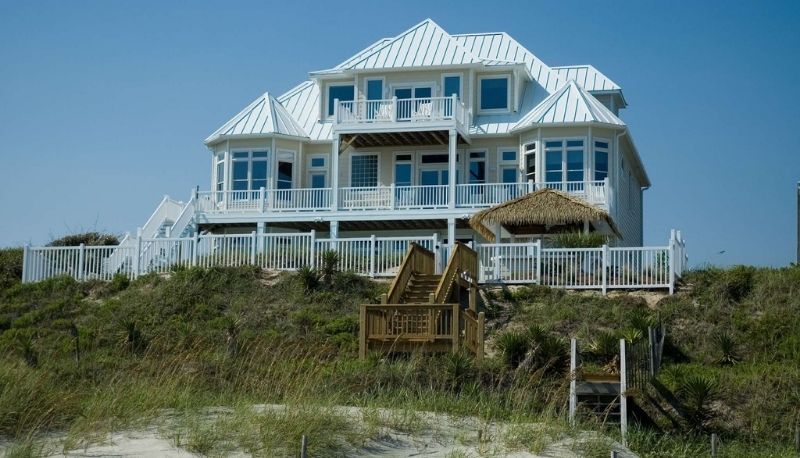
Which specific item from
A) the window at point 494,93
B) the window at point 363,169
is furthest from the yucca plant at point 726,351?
the window at point 363,169

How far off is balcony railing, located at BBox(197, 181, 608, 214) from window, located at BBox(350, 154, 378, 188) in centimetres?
203

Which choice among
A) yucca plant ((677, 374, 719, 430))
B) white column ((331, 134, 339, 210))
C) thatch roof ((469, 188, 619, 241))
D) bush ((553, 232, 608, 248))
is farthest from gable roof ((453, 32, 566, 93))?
yucca plant ((677, 374, 719, 430))

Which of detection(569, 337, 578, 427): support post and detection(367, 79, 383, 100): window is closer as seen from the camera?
detection(569, 337, 578, 427): support post

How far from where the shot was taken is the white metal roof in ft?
139

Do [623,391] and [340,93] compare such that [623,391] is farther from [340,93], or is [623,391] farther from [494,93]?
[340,93]

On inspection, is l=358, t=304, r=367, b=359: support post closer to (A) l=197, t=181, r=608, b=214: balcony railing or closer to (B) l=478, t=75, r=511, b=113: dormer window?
(A) l=197, t=181, r=608, b=214: balcony railing

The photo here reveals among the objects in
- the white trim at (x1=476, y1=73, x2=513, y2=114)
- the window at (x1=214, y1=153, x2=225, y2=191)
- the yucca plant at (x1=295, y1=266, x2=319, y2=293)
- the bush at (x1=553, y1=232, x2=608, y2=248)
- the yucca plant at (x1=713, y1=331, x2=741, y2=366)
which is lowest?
the yucca plant at (x1=713, y1=331, x2=741, y2=366)

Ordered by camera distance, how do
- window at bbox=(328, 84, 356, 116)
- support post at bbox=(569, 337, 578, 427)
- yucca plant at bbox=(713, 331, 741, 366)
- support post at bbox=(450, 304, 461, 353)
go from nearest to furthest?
support post at bbox=(569, 337, 578, 427)
support post at bbox=(450, 304, 461, 353)
yucca plant at bbox=(713, 331, 741, 366)
window at bbox=(328, 84, 356, 116)

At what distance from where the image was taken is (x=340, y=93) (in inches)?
1639

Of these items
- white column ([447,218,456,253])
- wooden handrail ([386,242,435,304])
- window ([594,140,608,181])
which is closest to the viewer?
wooden handrail ([386,242,435,304])

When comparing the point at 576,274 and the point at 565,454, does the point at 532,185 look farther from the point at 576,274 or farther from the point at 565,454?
Result: the point at 565,454

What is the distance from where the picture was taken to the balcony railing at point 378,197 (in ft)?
120

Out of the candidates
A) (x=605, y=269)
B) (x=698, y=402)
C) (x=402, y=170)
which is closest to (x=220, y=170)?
(x=402, y=170)

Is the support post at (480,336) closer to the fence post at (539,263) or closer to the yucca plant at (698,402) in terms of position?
the yucca plant at (698,402)
